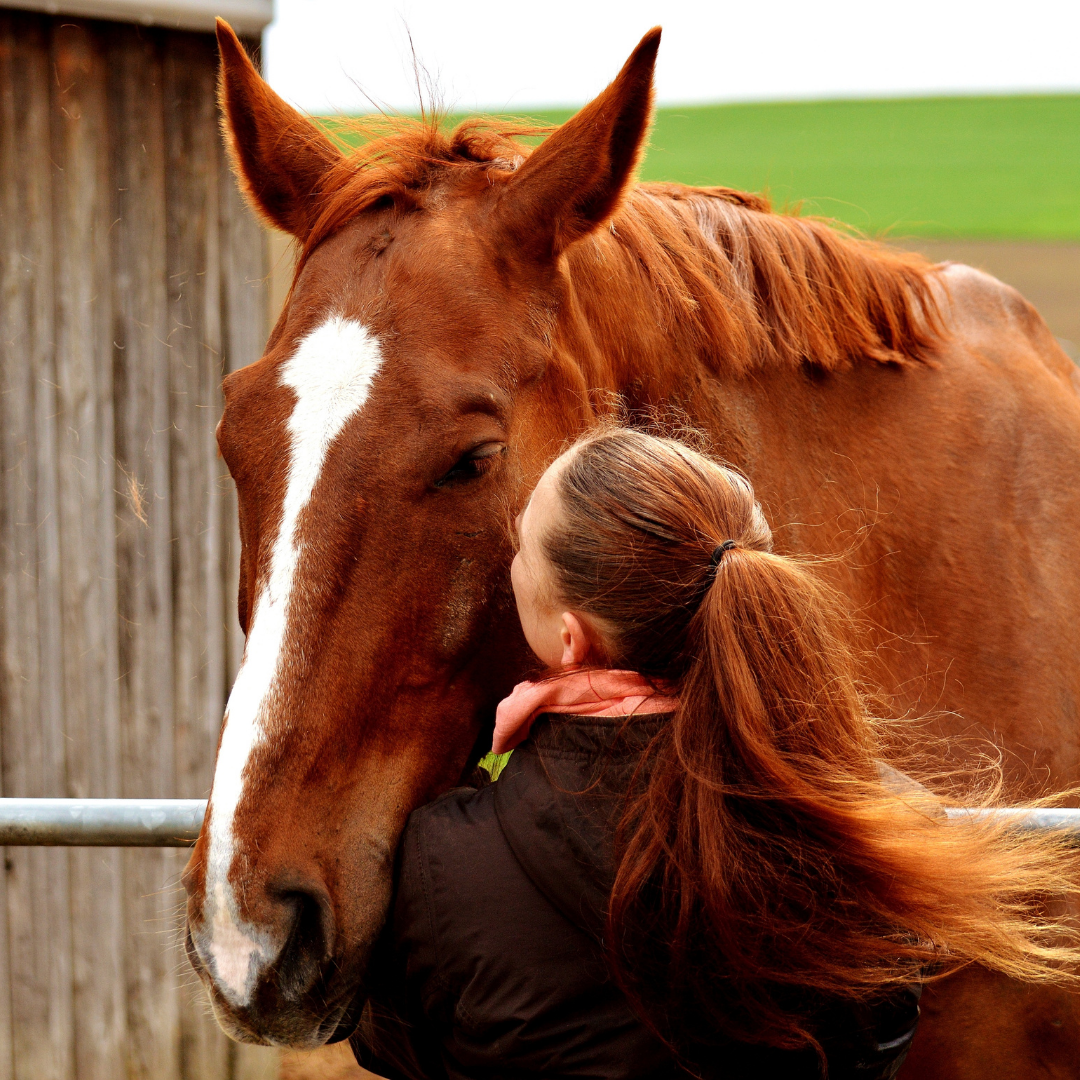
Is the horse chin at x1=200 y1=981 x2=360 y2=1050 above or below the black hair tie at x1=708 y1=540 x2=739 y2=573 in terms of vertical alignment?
below

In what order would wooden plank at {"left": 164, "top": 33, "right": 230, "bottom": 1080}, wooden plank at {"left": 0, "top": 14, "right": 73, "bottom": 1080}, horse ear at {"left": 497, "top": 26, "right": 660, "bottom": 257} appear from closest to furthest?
horse ear at {"left": 497, "top": 26, "right": 660, "bottom": 257}, wooden plank at {"left": 0, "top": 14, "right": 73, "bottom": 1080}, wooden plank at {"left": 164, "top": 33, "right": 230, "bottom": 1080}

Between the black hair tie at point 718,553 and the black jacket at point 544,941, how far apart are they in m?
0.19

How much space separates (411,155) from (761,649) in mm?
1101

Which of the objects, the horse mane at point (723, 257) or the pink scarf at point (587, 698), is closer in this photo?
the pink scarf at point (587, 698)

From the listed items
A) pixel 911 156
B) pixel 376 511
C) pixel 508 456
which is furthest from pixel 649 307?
pixel 911 156

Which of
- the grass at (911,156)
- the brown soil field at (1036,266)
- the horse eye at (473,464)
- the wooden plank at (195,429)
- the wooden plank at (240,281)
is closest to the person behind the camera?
the horse eye at (473,464)

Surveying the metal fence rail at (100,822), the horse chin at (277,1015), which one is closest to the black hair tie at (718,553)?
the horse chin at (277,1015)

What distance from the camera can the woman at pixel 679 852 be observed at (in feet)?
3.84

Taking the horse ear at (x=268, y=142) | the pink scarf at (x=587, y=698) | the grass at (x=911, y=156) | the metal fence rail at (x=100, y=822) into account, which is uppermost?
the horse ear at (x=268, y=142)

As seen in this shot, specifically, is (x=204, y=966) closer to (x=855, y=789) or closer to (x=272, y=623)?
(x=272, y=623)

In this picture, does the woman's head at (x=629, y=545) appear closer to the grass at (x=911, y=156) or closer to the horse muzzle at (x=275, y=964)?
the horse muzzle at (x=275, y=964)

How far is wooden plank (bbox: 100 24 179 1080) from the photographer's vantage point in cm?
359

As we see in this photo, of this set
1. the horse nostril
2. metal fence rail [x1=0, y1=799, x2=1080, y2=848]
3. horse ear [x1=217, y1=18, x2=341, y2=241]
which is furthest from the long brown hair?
horse ear [x1=217, y1=18, x2=341, y2=241]

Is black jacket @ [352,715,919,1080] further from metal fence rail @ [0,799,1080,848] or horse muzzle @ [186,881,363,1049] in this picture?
metal fence rail @ [0,799,1080,848]
